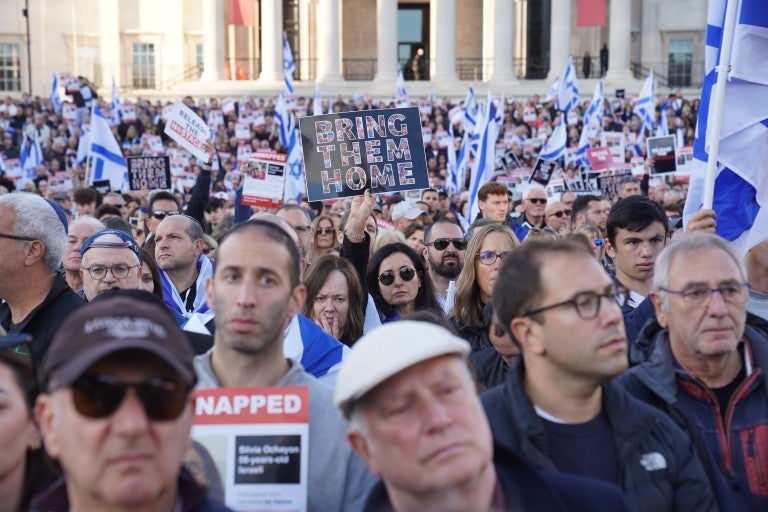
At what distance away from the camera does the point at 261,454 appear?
4250mm

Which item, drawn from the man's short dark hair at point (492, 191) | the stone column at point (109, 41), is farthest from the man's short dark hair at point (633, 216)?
the stone column at point (109, 41)

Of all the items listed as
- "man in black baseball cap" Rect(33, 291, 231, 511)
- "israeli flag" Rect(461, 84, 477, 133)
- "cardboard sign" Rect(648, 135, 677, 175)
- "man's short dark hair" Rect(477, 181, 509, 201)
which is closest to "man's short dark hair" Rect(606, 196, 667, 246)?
"man's short dark hair" Rect(477, 181, 509, 201)

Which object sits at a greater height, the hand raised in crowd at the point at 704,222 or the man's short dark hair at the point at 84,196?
the hand raised in crowd at the point at 704,222

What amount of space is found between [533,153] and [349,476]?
90.5ft

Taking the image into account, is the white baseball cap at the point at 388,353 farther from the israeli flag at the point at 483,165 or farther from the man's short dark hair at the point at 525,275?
the israeli flag at the point at 483,165

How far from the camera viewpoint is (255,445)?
427cm

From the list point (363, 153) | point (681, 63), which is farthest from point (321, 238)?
point (681, 63)

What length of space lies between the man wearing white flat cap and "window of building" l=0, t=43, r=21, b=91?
55.5m

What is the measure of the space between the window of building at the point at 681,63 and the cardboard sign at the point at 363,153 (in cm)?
4615

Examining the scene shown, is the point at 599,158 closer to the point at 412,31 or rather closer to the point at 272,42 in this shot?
the point at 272,42

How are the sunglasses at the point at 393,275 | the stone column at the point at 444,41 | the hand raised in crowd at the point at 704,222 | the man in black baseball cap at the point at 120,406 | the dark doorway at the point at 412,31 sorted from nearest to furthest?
the man in black baseball cap at the point at 120,406
the hand raised in crowd at the point at 704,222
the sunglasses at the point at 393,275
the stone column at the point at 444,41
the dark doorway at the point at 412,31

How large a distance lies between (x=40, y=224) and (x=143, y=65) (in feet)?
166

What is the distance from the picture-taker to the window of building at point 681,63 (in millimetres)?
54875

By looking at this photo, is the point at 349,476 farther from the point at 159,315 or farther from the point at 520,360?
the point at 159,315
